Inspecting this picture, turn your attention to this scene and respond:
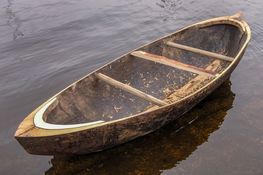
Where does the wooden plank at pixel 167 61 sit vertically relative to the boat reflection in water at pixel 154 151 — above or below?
above

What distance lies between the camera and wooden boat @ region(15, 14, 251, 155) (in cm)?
596

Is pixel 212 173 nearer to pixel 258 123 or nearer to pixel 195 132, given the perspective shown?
pixel 195 132

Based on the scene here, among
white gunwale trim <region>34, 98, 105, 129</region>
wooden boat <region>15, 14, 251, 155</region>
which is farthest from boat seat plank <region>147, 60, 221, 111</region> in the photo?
white gunwale trim <region>34, 98, 105, 129</region>

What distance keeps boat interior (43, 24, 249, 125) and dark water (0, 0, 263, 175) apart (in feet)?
2.85

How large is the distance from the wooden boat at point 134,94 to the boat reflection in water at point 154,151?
16.1 inches

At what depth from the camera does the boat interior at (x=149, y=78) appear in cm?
727

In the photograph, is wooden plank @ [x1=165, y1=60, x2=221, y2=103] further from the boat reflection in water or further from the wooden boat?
the boat reflection in water

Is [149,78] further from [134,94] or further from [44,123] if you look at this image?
[44,123]

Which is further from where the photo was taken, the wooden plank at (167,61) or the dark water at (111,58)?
the wooden plank at (167,61)

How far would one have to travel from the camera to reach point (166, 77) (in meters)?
9.20

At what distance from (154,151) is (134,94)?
136 centimetres

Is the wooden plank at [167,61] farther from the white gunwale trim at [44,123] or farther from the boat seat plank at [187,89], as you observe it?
the white gunwale trim at [44,123]

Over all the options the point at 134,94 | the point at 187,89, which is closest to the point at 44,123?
the point at 134,94

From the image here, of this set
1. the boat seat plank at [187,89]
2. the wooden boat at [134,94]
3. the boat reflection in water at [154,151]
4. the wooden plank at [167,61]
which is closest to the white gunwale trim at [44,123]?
the wooden boat at [134,94]
